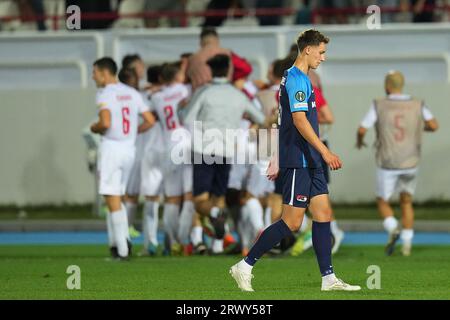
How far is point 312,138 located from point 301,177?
506 mm

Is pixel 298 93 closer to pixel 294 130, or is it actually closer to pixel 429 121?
pixel 294 130

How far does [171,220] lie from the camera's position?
66.8 ft

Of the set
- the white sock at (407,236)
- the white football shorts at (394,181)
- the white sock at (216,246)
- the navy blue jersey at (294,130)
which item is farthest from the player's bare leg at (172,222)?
the navy blue jersey at (294,130)

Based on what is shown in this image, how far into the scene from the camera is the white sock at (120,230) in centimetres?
1845

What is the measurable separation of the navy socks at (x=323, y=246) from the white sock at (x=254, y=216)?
5745 millimetres

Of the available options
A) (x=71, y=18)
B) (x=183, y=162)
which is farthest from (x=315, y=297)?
(x=71, y=18)

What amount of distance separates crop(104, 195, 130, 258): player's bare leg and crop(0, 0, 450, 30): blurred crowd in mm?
10981

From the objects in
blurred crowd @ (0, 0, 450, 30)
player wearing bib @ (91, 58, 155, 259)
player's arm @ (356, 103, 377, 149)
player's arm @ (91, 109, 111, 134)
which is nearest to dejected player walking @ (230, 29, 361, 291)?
player's arm @ (91, 109, 111, 134)

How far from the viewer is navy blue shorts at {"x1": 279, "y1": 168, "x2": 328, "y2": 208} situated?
1392 centimetres

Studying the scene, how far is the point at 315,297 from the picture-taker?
1325cm

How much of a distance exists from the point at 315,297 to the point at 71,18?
1482 centimetres

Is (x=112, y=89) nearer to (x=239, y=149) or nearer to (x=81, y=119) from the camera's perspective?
(x=239, y=149)

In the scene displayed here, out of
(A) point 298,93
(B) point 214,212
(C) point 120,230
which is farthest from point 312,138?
(B) point 214,212

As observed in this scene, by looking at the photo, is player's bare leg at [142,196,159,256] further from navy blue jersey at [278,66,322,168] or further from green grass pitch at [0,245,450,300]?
navy blue jersey at [278,66,322,168]
